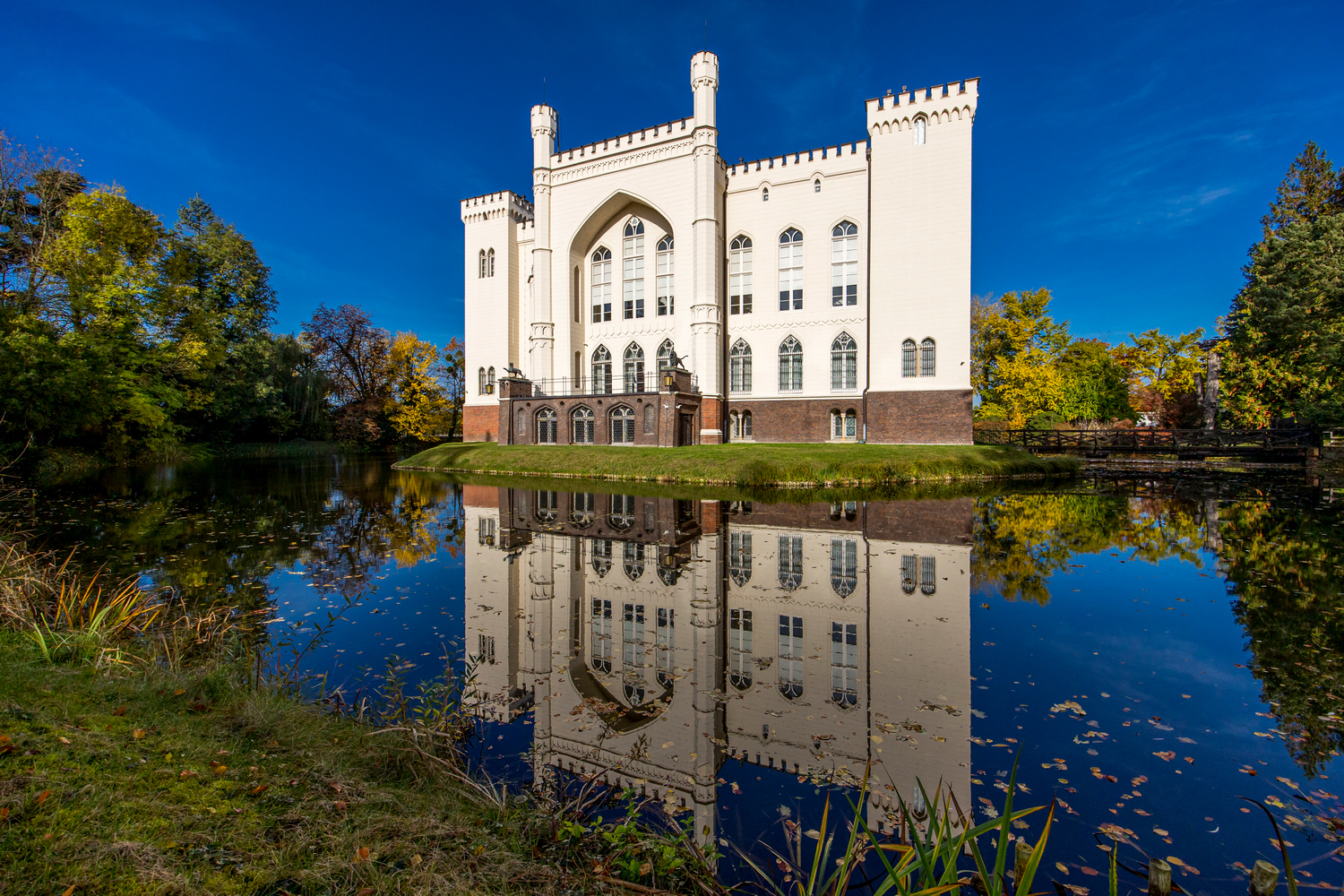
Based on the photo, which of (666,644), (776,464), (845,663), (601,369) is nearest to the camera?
(845,663)

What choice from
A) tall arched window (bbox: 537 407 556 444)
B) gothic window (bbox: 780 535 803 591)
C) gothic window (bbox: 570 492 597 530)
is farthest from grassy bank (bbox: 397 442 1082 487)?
gothic window (bbox: 780 535 803 591)

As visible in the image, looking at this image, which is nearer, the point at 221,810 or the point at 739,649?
the point at 221,810

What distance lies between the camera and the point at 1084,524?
1266cm

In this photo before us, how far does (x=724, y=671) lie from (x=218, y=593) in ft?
21.5

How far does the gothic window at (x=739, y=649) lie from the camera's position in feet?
16.3

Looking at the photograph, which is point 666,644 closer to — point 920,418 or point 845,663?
point 845,663

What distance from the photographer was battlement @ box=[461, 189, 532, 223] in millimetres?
35281

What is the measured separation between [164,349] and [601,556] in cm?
3175

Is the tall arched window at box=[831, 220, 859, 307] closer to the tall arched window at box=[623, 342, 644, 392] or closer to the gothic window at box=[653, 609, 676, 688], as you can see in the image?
the tall arched window at box=[623, 342, 644, 392]

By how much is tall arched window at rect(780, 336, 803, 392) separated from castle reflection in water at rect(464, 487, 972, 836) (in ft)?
64.0

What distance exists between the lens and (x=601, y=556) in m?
9.42

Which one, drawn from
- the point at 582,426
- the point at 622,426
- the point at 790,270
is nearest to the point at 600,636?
the point at 622,426

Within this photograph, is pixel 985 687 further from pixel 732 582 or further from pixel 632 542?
pixel 632 542

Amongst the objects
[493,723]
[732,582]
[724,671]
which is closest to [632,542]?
[732,582]
